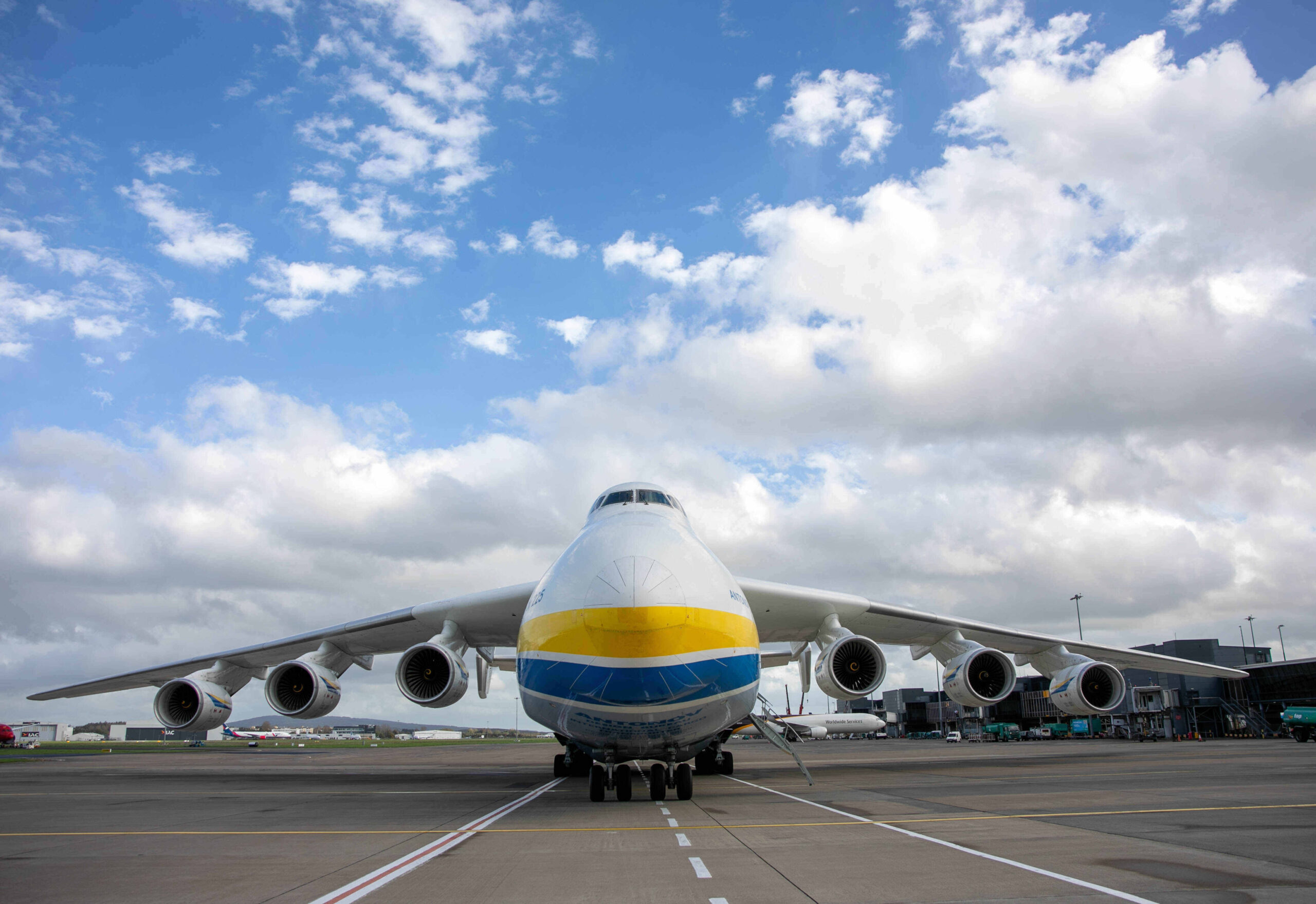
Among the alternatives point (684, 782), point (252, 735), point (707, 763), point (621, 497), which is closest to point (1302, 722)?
point (707, 763)

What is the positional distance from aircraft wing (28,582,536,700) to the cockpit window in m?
3.14

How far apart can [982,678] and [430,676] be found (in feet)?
35.7

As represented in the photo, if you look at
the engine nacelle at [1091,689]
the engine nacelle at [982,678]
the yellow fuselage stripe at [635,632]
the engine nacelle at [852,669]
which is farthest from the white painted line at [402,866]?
the engine nacelle at [1091,689]

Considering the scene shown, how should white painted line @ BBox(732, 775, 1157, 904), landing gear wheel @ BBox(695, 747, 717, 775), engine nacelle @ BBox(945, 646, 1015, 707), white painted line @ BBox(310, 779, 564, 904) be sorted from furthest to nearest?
landing gear wheel @ BBox(695, 747, 717, 775) < engine nacelle @ BBox(945, 646, 1015, 707) < white painted line @ BBox(310, 779, 564, 904) < white painted line @ BBox(732, 775, 1157, 904)

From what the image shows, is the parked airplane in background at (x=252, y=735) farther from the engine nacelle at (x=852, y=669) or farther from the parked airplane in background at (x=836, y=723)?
the engine nacelle at (x=852, y=669)

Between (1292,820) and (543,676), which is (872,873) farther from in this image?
(1292,820)

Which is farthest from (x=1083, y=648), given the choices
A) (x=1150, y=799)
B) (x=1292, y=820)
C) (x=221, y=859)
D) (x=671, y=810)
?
A: (x=221, y=859)

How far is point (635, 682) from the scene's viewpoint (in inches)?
333

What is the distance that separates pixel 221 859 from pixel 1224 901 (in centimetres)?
788

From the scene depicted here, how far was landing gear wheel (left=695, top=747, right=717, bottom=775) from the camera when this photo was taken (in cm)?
1700

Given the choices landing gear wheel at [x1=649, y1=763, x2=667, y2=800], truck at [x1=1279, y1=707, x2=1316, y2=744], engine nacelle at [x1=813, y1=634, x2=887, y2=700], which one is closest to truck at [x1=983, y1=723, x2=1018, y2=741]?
truck at [x1=1279, y1=707, x2=1316, y2=744]

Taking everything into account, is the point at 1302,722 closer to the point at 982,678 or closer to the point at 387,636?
the point at 982,678

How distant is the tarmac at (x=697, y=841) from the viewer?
559 cm

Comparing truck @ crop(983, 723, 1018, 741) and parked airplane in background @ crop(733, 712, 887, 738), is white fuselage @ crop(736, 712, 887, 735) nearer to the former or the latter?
parked airplane in background @ crop(733, 712, 887, 738)
